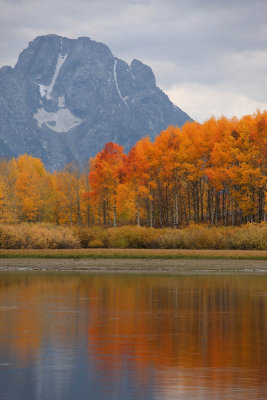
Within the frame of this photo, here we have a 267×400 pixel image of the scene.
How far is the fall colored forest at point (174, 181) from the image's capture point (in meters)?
65.3

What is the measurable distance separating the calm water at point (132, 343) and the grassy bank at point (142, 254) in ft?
53.1

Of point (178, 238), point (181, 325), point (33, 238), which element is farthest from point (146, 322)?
point (33, 238)

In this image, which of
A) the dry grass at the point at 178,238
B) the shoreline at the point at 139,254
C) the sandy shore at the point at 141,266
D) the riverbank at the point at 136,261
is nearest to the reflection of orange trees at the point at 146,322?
the sandy shore at the point at 141,266

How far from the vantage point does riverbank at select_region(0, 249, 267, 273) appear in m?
43.2

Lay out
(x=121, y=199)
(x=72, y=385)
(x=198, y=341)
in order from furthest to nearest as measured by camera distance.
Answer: (x=121, y=199) < (x=198, y=341) < (x=72, y=385)

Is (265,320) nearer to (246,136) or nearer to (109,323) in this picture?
(109,323)

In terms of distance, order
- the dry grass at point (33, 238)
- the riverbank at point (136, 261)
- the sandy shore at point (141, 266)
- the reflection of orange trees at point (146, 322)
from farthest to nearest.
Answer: the dry grass at point (33, 238)
the riverbank at point (136, 261)
the sandy shore at point (141, 266)
the reflection of orange trees at point (146, 322)

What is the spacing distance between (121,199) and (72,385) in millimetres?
63016

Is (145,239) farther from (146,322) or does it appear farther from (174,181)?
(146,322)

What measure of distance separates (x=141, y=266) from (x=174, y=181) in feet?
93.0

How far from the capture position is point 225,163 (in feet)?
217

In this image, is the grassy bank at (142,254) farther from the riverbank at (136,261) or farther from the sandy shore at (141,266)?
the sandy shore at (141,266)

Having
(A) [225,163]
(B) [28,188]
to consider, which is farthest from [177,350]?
(B) [28,188]

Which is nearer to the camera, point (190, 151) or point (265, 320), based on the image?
point (265, 320)
